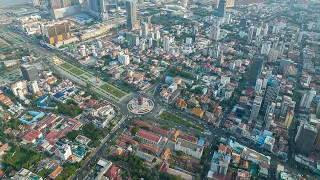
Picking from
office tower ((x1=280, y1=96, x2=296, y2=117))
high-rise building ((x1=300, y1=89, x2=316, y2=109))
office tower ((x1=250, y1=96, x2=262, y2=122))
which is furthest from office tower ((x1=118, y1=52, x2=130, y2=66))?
high-rise building ((x1=300, y1=89, x2=316, y2=109))

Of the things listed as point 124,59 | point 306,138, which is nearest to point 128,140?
point 306,138

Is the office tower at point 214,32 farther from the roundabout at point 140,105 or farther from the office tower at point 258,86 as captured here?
the roundabout at point 140,105

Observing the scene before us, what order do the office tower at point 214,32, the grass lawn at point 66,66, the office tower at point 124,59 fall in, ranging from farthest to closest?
the office tower at point 214,32 < the office tower at point 124,59 < the grass lawn at point 66,66

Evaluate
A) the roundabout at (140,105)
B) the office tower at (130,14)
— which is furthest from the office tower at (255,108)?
the office tower at (130,14)

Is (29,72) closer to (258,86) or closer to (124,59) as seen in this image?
(124,59)

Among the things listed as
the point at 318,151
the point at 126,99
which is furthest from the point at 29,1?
the point at 318,151

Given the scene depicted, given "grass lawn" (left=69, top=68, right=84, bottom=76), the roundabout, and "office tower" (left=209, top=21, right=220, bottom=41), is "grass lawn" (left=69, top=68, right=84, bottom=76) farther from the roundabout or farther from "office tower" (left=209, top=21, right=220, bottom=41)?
"office tower" (left=209, top=21, right=220, bottom=41)

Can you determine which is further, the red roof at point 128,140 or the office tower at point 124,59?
Answer: the office tower at point 124,59
